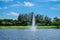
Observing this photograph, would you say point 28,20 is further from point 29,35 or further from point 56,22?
point 29,35

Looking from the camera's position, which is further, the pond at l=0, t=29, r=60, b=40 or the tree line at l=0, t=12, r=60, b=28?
the tree line at l=0, t=12, r=60, b=28

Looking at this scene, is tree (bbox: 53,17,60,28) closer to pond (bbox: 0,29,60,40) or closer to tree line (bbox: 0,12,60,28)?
tree line (bbox: 0,12,60,28)

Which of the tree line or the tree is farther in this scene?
the tree

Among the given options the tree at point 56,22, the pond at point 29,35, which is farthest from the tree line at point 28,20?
the pond at point 29,35

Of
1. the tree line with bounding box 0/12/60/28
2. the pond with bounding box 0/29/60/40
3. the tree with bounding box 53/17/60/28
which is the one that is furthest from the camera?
the tree with bounding box 53/17/60/28

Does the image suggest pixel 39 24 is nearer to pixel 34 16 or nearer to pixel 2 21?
pixel 34 16

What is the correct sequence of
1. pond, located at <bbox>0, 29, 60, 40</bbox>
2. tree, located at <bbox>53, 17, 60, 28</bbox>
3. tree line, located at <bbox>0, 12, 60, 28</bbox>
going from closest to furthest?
pond, located at <bbox>0, 29, 60, 40</bbox> < tree line, located at <bbox>0, 12, 60, 28</bbox> < tree, located at <bbox>53, 17, 60, 28</bbox>

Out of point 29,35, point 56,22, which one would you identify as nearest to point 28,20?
point 56,22

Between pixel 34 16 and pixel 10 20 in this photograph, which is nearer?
pixel 10 20

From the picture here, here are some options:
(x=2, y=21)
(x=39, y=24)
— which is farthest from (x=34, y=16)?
(x=2, y=21)

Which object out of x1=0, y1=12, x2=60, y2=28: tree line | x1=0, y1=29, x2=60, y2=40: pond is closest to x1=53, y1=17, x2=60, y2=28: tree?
x1=0, y1=12, x2=60, y2=28: tree line

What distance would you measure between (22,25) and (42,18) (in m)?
3.54

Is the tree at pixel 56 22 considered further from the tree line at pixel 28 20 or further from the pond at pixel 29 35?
the pond at pixel 29 35

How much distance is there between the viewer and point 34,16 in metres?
30.6
